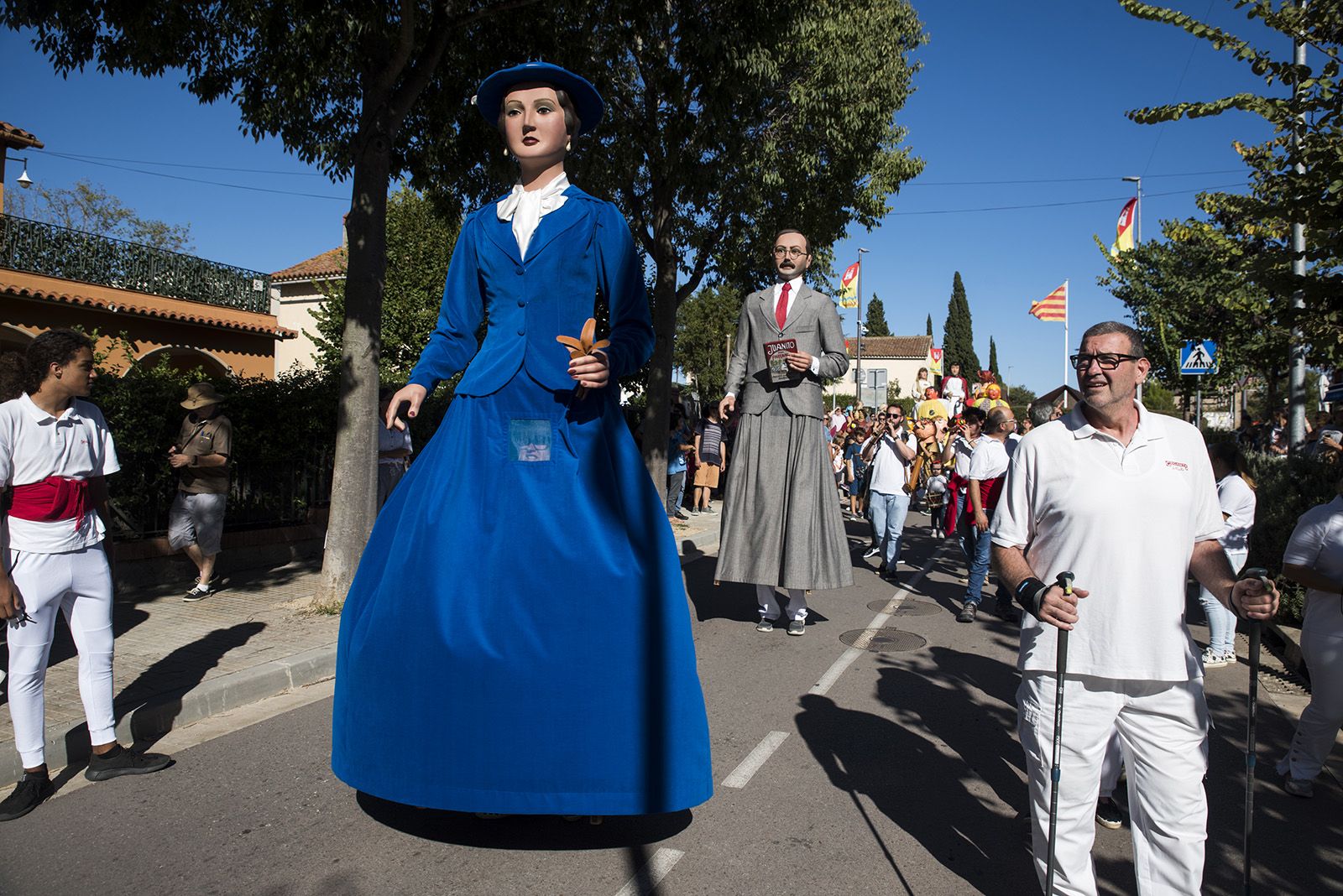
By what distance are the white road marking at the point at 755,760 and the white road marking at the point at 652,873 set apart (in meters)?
0.69

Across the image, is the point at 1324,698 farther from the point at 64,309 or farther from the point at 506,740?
the point at 64,309

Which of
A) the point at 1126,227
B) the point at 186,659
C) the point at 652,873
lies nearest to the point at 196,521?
the point at 186,659

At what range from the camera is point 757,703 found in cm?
518

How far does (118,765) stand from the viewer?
4.12m

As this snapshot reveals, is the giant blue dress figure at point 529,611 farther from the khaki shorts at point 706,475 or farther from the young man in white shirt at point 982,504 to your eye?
the khaki shorts at point 706,475

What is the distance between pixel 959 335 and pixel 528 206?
340ft

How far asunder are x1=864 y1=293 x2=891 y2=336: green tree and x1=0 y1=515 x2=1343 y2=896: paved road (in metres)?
102

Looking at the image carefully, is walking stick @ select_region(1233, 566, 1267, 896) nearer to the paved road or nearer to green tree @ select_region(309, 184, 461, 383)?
the paved road

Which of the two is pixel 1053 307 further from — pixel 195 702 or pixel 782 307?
pixel 195 702

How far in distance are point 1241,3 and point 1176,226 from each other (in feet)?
9.89

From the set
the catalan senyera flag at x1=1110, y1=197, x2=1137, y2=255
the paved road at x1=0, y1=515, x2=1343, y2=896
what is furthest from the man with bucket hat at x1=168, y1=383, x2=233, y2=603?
the catalan senyera flag at x1=1110, y1=197, x2=1137, y2=255

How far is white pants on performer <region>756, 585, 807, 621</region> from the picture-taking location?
6.95 meters

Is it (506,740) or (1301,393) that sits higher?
(1301,393)

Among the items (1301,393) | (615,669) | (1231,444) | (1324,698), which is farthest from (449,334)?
(1301,393)
